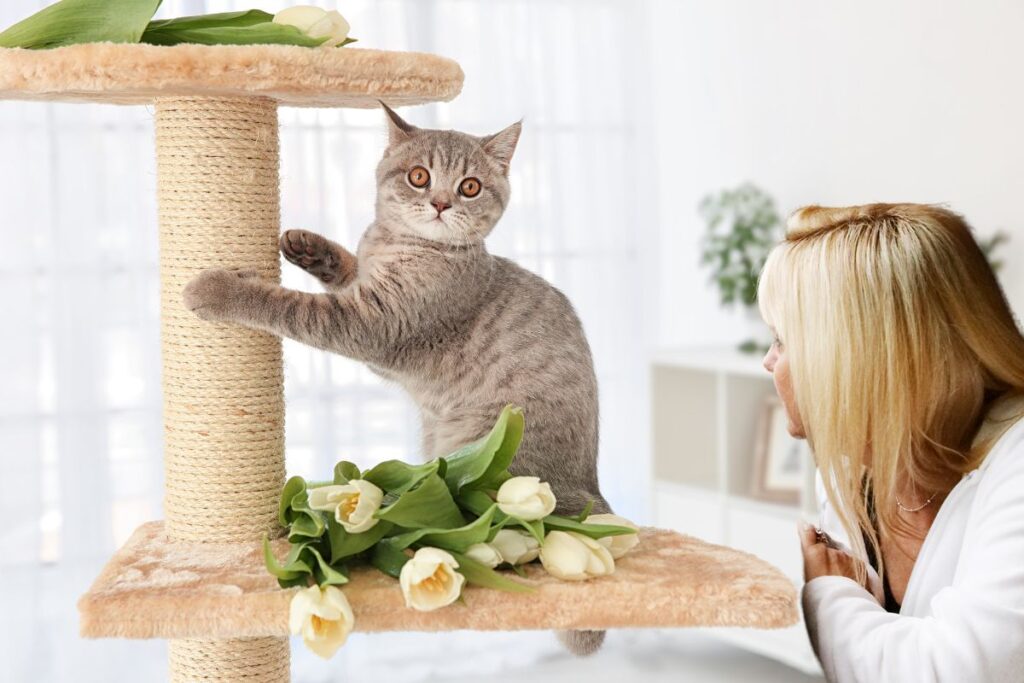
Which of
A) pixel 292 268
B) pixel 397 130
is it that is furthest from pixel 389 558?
pixel 292 268

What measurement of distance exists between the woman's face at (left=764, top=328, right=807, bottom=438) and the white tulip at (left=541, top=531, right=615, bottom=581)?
403mm

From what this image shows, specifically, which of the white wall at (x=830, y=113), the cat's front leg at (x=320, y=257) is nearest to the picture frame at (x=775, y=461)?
the white wall at (x=830, y=113)

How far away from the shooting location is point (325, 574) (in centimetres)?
108

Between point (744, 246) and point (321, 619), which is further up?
point (744, 246)

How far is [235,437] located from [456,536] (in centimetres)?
38

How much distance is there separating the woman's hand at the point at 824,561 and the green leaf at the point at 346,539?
0.62 metres

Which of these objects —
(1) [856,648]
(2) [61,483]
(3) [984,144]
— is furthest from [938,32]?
(2) [61,483]

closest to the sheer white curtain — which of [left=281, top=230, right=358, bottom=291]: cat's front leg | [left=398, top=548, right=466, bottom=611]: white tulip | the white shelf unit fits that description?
the white shelf unit

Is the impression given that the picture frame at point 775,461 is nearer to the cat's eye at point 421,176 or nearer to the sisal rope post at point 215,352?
the cat's eye at point 421,176

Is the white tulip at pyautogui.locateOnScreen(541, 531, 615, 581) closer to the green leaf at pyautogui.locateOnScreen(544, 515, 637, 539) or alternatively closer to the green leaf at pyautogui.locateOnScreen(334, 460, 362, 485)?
the green leaf at pyautogui.locateOnScreen(544, 515, 637, 539)

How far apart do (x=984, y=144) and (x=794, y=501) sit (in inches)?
44.3

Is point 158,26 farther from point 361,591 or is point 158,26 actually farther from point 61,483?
point 61,483

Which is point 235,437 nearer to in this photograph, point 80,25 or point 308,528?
point 308,528

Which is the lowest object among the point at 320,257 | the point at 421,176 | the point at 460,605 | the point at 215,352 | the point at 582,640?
the point at 582,640
